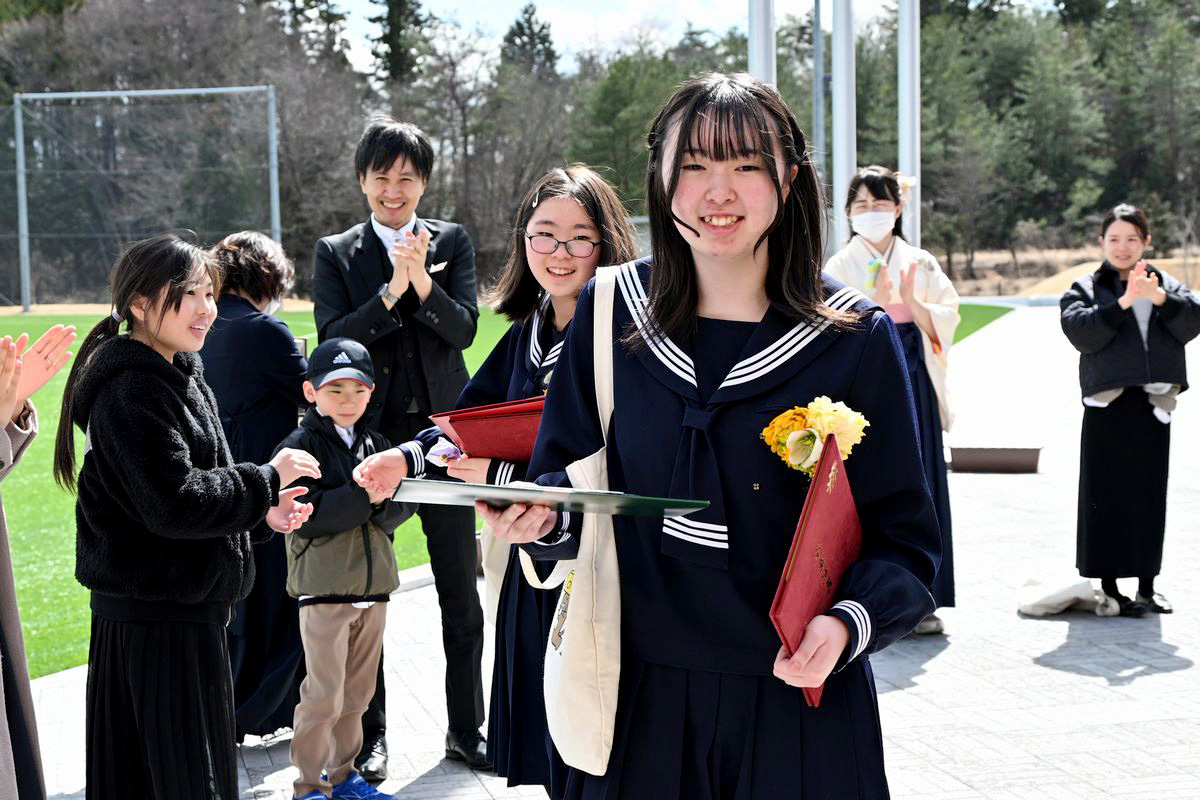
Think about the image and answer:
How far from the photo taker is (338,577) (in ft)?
15.3

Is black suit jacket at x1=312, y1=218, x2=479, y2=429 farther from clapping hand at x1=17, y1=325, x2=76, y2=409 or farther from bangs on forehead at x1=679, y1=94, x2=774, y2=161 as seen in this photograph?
bangs on forehead at x1=679, y1=94, x2=774, y2=161

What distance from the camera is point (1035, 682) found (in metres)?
6.24

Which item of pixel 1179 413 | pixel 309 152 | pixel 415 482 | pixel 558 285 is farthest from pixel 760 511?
pixel 309 152

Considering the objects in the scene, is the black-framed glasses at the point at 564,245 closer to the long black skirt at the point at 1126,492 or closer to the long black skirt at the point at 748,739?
the long black skirt at the point at 748,739

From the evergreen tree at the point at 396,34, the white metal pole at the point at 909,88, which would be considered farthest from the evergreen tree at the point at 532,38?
the white metal pole at the point at 909,88

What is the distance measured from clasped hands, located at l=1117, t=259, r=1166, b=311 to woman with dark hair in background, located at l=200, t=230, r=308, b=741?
4.29 meters

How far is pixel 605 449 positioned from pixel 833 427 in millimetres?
472

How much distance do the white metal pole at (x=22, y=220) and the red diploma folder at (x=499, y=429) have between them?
3118cm

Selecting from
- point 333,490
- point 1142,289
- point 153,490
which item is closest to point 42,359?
point 153,490

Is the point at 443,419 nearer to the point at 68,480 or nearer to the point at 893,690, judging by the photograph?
the point at 68,480

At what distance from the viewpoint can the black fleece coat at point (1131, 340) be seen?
7215 millimetres

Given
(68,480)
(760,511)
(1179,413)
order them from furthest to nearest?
(1179,413) < (68,480) < (760,511)

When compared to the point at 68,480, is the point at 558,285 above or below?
above

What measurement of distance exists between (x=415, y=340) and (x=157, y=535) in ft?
5.79
